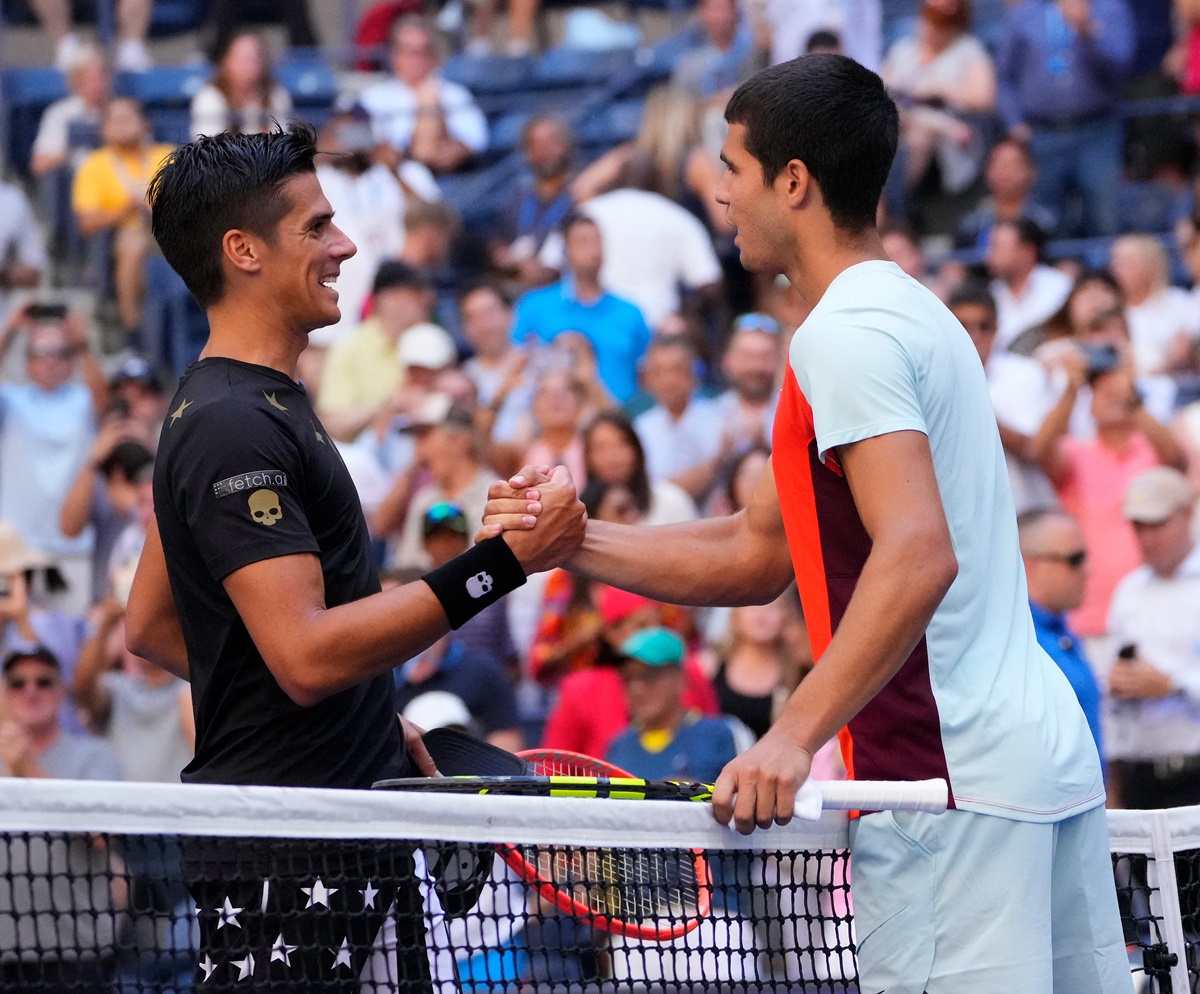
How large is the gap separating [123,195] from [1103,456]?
6958mm

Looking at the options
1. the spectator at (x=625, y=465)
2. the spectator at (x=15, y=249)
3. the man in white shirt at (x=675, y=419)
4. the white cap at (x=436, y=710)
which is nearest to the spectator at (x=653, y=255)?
the man in white shirt at (x=675, y=419)

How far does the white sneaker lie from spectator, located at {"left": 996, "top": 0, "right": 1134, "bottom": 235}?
660 centimetres

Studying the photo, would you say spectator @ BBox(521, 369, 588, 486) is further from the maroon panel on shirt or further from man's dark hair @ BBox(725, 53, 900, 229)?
the maroon panel on shirt

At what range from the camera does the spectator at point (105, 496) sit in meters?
8.74

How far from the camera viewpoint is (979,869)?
281 centimetres

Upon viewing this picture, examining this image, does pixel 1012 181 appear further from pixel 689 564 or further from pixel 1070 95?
pixel 689 564

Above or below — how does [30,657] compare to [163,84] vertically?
below

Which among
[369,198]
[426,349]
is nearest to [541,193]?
[369,198]

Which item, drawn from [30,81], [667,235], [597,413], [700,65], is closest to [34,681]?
[597,413]

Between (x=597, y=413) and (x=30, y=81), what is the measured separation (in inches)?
299

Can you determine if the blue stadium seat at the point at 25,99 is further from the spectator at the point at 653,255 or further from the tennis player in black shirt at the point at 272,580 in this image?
the tennis player in black shirt at the point at 272,580

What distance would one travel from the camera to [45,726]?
682 cm

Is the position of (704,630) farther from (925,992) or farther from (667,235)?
(925,992)

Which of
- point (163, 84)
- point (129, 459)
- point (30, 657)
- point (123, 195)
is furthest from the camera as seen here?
point (163, 84)
